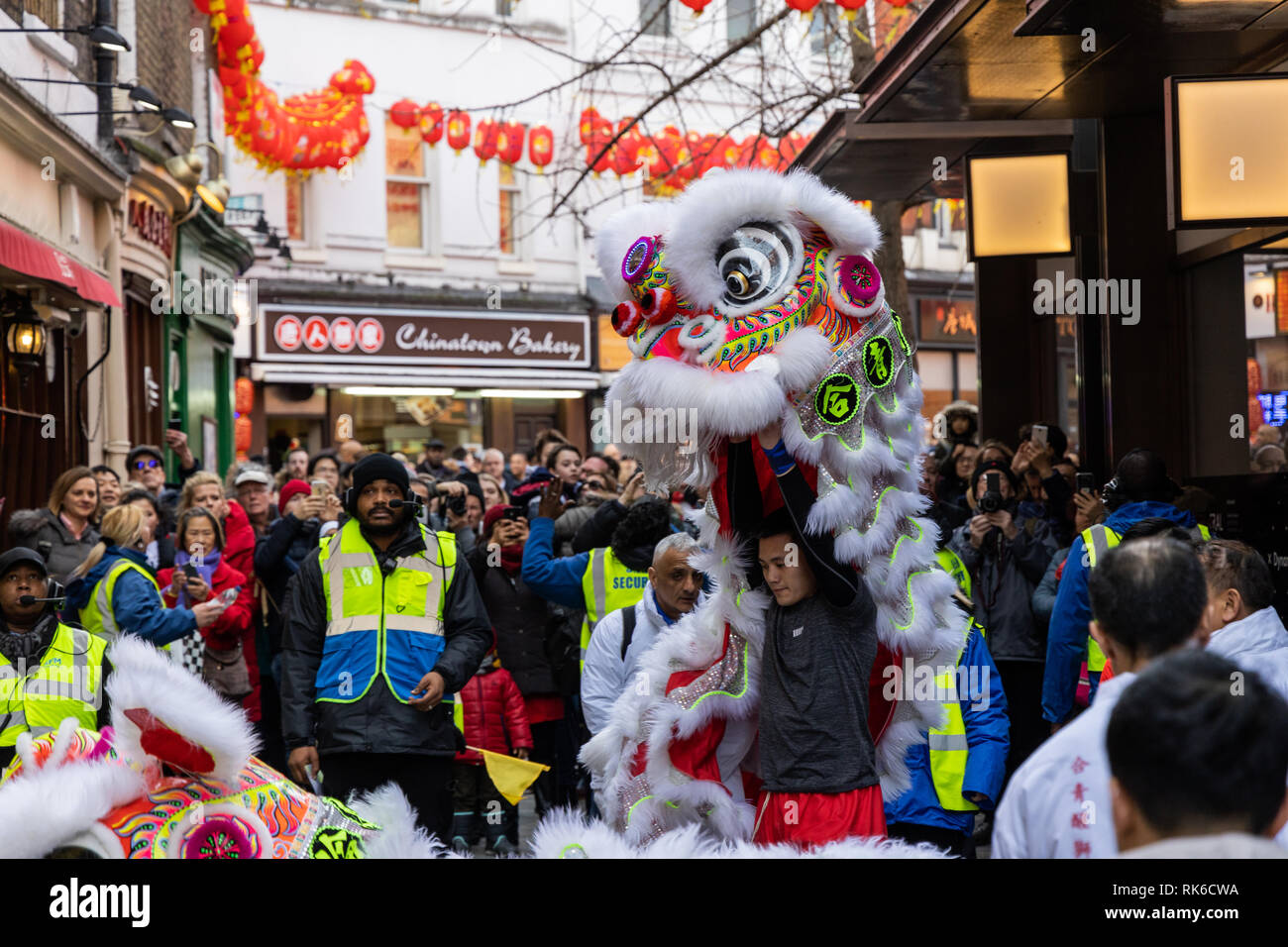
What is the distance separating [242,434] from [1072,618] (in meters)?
16.4

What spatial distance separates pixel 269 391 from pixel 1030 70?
55.1ft

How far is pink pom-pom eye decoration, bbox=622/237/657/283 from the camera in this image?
404 cm

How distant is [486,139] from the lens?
18.9 m

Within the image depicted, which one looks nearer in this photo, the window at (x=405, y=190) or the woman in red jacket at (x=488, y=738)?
the woman in red jacket at (x=488, y=738)

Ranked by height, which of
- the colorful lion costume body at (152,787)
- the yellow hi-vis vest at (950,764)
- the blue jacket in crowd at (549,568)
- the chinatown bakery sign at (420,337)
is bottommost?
the yellow hi-vis vest at (950,764)

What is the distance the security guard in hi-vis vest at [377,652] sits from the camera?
5570 mm

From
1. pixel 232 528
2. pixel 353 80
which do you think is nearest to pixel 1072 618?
pixel 232 528

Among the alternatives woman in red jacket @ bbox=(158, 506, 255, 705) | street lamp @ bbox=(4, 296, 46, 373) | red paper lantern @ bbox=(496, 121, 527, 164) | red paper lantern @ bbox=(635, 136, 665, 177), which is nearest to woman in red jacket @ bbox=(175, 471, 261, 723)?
woman in red jacket @ bbox=(158, 506, 255, 705)

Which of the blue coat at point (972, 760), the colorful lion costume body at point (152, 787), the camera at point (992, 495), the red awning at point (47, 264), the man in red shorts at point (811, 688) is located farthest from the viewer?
the red awning at point (47, 264)

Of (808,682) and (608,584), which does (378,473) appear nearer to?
(608,584)

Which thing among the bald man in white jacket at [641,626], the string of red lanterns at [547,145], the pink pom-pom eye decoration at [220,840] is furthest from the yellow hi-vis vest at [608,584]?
the string of red lanterns at [547,145]

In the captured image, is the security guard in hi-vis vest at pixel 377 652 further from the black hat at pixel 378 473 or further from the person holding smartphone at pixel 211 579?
the person holding smartphone at pixel 211 579

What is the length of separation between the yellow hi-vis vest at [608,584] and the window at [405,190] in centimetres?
1641

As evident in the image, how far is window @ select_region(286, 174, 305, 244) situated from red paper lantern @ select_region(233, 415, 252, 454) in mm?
2943
